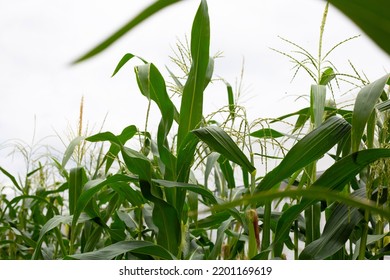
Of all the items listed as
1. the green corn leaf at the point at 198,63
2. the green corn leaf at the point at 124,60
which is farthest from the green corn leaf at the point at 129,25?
the green corn leaf at the point at 124,60

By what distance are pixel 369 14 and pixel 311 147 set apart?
702 millimetres

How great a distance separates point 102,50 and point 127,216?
1.17m

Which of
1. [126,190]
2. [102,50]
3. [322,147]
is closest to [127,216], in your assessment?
[126,190]

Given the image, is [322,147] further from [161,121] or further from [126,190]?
[126,190]

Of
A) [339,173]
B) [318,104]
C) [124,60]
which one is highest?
[124,60]

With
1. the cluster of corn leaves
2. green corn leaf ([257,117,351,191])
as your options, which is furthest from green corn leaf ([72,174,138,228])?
green corn leaf ([257,117,351,191])

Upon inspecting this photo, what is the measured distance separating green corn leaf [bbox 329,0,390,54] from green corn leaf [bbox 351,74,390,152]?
1.88 ft

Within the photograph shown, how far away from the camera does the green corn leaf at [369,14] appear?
10cm

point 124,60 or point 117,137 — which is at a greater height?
point 124,60

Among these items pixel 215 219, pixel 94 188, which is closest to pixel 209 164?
pixel 215 219

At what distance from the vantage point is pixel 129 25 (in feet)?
0.40

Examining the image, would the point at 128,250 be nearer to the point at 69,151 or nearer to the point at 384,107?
the point at 69,151

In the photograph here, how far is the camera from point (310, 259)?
880 millimetres

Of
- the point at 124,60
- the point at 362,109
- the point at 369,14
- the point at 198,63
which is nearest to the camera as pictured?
the point at 369,14
